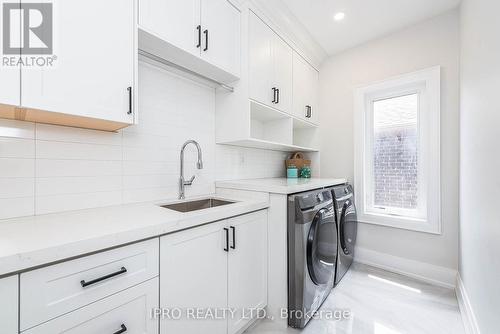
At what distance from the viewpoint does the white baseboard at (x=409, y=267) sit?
2.06m

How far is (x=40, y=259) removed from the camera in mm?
646

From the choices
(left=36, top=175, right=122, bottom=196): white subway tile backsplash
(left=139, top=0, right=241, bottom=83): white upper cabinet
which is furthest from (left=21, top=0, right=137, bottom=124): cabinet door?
(left=36, top=175, right=122, bottom=196): white subway tile backsplash

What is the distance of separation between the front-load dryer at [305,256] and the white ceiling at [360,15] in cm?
174

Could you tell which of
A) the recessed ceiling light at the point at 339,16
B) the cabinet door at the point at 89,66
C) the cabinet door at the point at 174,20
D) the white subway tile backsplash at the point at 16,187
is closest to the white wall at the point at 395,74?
the recessed ceiling light at the point at 339,16

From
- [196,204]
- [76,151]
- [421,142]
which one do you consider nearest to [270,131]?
[196,204]

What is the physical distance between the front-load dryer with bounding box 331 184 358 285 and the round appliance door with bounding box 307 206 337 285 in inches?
6.3

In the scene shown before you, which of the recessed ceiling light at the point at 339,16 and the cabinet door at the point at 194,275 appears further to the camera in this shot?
the recessed ceiling light at the point at 339,16

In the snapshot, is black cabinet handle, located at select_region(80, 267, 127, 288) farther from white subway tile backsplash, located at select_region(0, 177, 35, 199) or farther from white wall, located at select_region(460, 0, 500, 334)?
white wall, located at select_region(460, 0, 500, 334)

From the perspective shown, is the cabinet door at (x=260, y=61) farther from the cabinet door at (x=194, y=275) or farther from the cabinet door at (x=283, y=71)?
the cabinet door at (x=194, y=275)

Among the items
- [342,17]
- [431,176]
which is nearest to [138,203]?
[342,17]

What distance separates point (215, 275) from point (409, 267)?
2175mm

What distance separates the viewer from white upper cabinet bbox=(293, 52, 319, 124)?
2.43 m

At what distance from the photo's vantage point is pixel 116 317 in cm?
→ 83

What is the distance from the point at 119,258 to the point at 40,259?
0.77 feet
